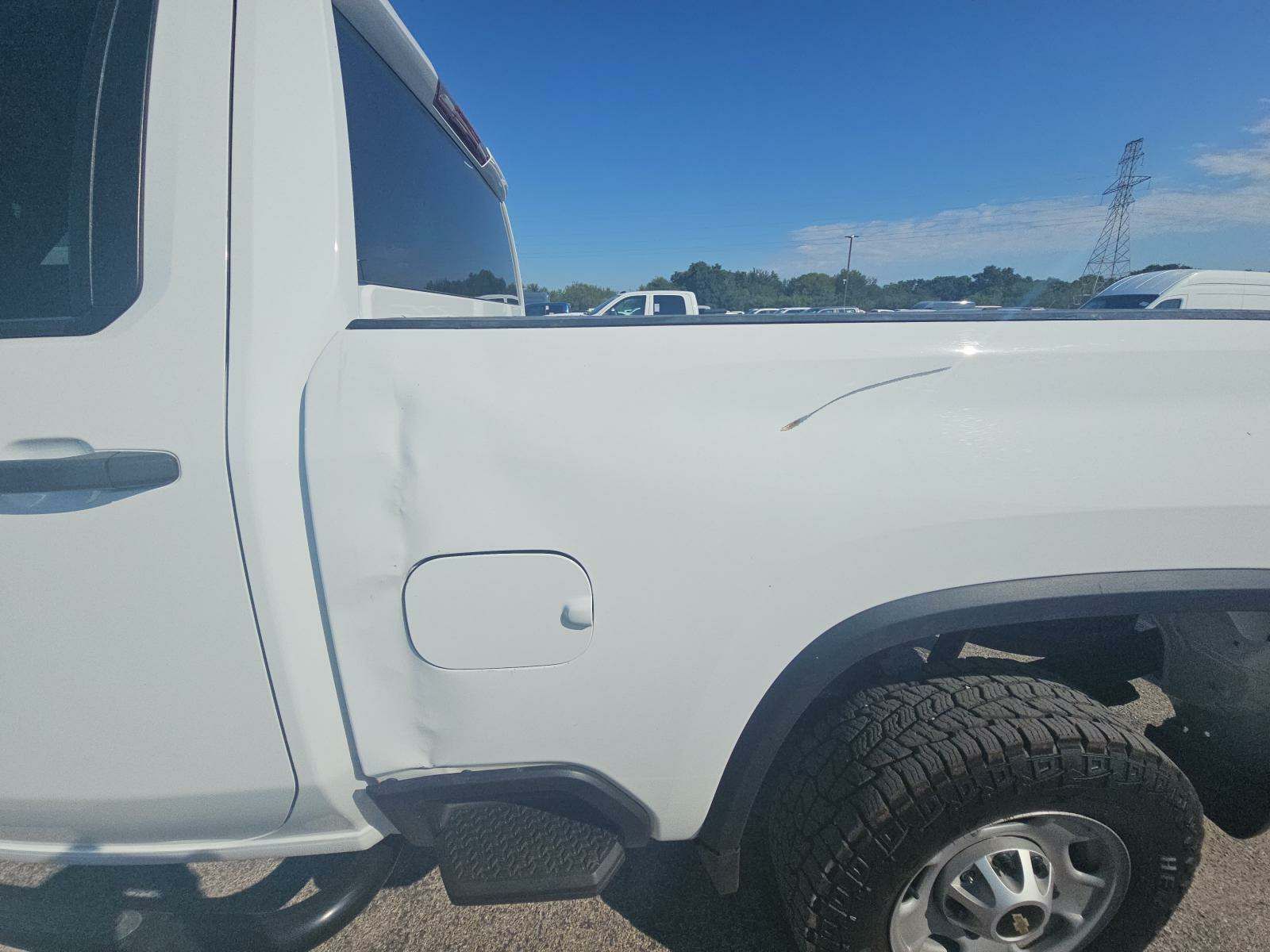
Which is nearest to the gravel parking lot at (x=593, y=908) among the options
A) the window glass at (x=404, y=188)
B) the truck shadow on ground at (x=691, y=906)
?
the truck shadow on ground at (x=691, y=906)

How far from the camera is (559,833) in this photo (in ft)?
4.08

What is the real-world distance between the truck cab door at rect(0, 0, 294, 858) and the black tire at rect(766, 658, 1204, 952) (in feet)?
3.48

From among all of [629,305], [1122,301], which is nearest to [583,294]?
[629,305]

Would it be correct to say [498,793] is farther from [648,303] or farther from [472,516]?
[648,303]

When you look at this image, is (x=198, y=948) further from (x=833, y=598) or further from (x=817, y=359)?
(x=817, y=359)

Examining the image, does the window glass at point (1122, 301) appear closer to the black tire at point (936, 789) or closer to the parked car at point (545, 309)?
the parked car at point (545, 309)

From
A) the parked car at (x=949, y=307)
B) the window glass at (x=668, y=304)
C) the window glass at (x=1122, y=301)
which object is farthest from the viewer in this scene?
the window glass at (x=668, y=304)

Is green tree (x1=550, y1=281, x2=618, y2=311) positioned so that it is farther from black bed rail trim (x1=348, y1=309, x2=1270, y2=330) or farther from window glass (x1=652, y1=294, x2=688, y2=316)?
black bed rail trim (x1=348, y1=309, x2=1270, y2=330)

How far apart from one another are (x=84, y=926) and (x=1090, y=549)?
2.26 metres

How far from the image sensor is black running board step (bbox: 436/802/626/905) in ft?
3.90

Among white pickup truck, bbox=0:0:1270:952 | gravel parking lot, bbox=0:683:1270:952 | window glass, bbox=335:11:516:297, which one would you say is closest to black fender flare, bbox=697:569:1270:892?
white pickup truck, bbox=0:0:1270:952

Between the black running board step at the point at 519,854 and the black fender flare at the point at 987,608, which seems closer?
the black fender flare at the point at 987,608

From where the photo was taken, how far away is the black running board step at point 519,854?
119 centimetres

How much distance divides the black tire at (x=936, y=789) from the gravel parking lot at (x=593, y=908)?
0.45 meters
